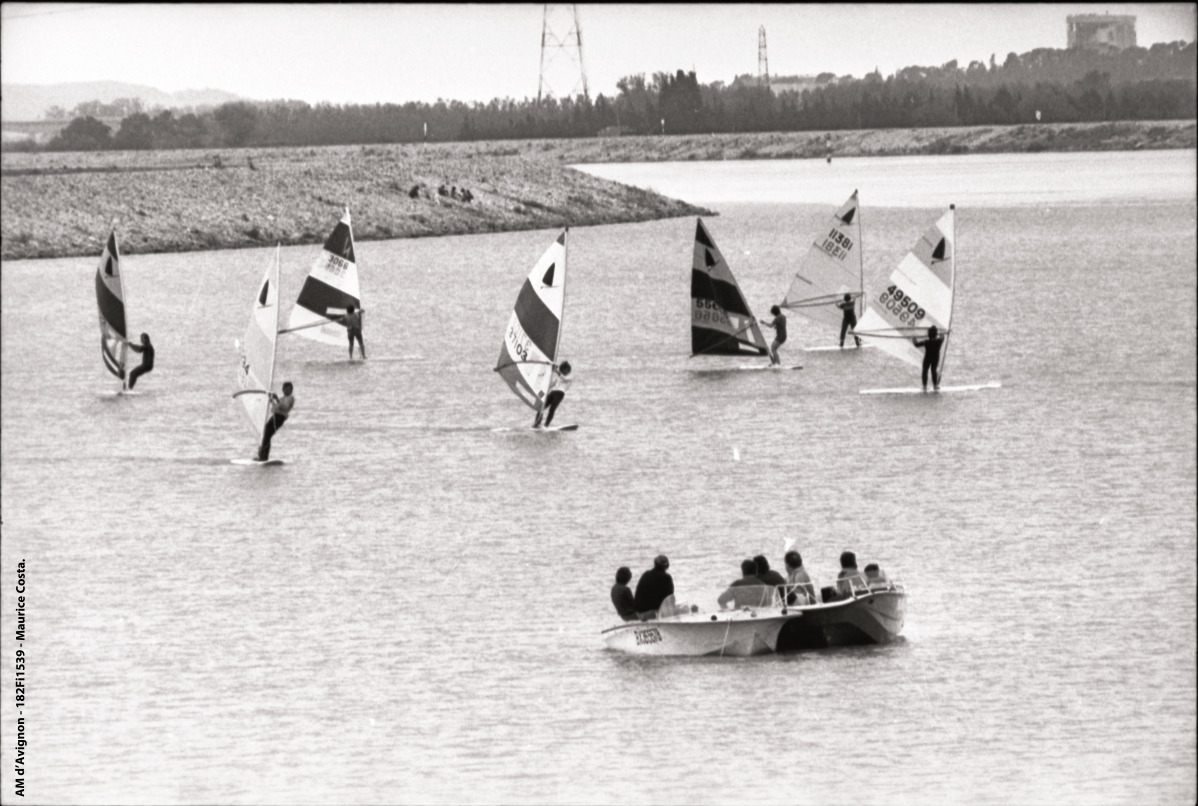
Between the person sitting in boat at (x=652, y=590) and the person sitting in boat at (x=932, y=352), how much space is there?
23.2m

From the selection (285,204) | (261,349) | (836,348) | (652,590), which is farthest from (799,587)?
(285,204)

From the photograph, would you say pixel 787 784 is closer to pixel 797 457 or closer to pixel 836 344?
pixel 797 457

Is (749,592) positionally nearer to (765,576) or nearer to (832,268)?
(765,576)

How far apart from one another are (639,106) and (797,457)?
129 metres

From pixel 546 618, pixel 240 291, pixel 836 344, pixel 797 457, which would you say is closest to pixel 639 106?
pixel 240 291

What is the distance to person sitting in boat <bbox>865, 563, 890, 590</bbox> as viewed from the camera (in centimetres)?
2608

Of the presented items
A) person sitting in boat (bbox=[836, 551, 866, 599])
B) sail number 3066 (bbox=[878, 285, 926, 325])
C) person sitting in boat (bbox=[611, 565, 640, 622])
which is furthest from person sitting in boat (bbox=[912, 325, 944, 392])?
person sitting in boat (bbox=[611, 565, 640, 622])

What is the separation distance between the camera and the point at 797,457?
4238 centimetres

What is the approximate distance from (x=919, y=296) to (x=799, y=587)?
76.8 feet

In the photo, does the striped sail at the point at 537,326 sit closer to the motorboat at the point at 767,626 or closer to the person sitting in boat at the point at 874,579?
the motorboat at the point at 767,626

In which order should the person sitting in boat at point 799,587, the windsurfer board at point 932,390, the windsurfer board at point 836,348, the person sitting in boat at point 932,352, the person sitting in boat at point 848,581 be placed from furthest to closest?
the windsurfer board at point 836,348 < the windsurfer board at point 932,390 < the person sitting in boat at point 932,352 < the person sitting in boat at point 848,581 < the person sitting in boat at point 799,587

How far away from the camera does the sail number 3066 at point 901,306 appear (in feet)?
159

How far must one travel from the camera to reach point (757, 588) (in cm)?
2573

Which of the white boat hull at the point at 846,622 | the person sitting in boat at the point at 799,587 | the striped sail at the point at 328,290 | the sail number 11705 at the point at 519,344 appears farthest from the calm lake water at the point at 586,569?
the sail number 11705 at the point at 519,344
